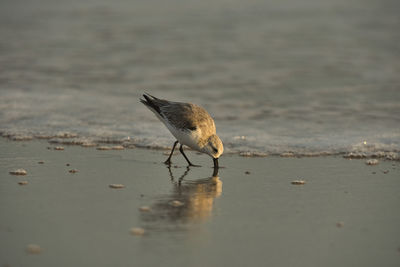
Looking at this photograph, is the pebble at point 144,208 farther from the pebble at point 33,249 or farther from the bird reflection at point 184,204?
the pebble at point 33,249

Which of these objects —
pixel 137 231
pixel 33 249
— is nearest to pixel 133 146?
pixel 137 231

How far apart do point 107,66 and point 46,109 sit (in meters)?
4.96

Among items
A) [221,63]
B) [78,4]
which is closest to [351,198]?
[221,63]

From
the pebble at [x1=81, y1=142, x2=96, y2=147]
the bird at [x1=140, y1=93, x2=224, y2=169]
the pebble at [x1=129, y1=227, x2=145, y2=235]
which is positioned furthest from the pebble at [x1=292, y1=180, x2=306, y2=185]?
the pebble at [x1=81, y1=142, x2=96, y2=147]

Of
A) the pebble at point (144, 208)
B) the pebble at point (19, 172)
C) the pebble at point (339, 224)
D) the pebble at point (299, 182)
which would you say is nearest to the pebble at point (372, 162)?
the pebble at point (299, 182)

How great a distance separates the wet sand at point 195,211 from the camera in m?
5.34

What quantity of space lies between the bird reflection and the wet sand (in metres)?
0.01

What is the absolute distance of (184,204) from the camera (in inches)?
267

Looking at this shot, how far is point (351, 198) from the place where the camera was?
709cm

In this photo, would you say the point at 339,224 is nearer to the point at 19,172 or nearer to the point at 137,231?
the point at 137,231

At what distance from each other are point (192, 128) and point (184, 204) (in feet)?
7.00

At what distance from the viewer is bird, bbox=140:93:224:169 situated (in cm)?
865

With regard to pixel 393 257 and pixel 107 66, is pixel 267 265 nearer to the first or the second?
pixel 393 257

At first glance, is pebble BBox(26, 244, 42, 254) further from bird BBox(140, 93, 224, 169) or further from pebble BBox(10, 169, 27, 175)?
bird BBox(140, 93, 224, 169)
